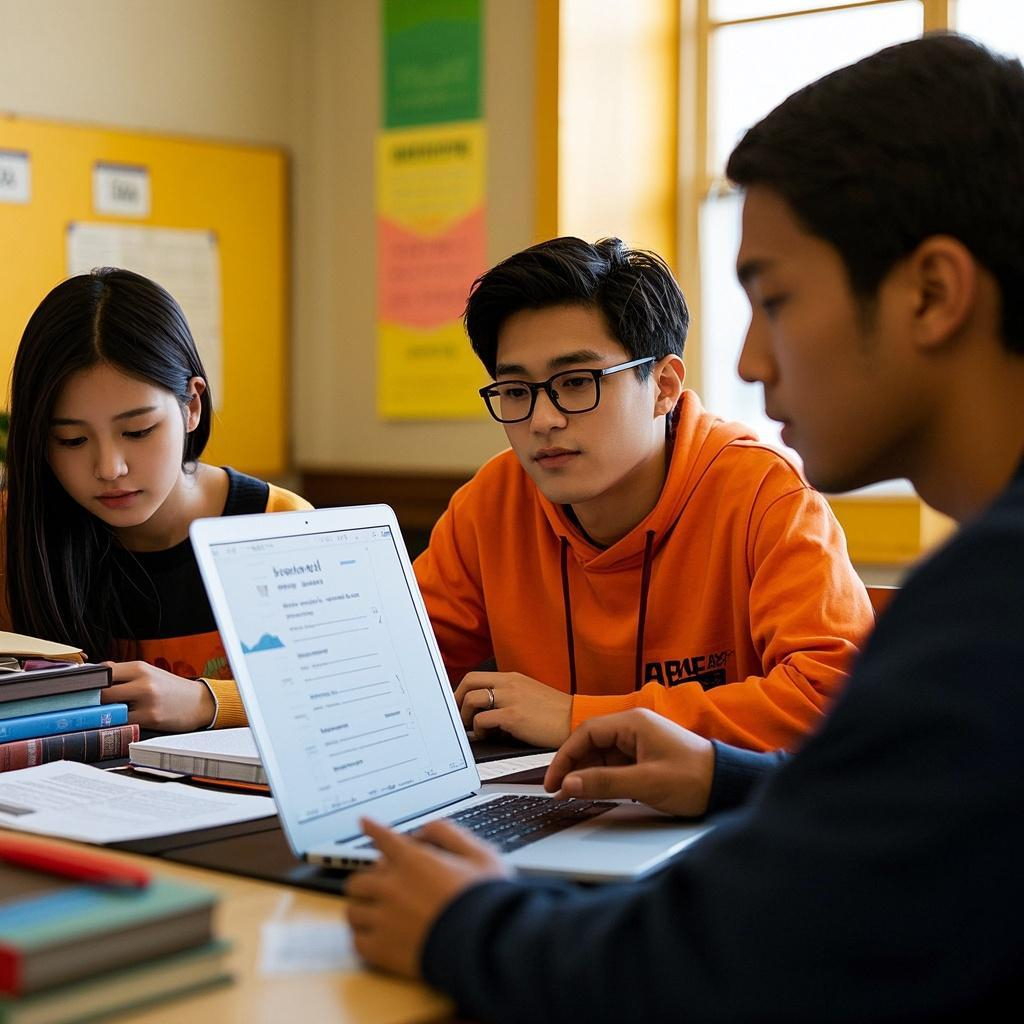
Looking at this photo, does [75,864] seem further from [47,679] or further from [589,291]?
[589,291]

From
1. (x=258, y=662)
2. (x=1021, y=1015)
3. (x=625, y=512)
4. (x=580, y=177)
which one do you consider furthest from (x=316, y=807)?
(x=580, y=177)

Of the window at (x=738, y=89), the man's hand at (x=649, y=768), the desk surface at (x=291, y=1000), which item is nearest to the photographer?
the desk surface at (x=291, y=1000)

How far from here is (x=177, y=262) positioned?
4016 mm

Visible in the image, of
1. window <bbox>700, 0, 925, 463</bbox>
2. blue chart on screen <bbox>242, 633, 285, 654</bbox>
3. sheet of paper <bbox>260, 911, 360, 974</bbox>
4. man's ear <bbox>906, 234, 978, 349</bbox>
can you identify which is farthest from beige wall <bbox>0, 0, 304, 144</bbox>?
man's ear <bbox>906, 234, 978, 349</bbox>

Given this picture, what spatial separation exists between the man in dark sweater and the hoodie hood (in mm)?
893

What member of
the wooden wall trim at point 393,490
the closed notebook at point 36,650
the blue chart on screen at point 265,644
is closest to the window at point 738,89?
the wooden wall trim at point 393,490

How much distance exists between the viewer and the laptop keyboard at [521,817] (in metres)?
1.15

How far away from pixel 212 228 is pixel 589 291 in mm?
2468

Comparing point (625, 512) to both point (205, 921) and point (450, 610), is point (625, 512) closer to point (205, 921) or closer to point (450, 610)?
point (450, 610)

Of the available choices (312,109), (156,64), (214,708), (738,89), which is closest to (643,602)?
(214,708)

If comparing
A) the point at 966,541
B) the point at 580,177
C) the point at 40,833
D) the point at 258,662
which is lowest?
the point at 40,833

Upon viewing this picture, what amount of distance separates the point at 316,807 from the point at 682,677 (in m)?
0.79

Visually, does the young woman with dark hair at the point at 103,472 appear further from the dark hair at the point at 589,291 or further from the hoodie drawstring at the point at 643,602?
the hoodie drawstring at the point at 643,602

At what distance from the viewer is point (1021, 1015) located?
0.69 metres
